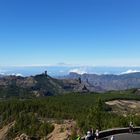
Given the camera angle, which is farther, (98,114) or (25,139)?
(25,139)

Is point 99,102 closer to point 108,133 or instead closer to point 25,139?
point 108,133

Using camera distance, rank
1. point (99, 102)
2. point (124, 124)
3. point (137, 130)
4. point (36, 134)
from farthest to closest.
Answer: point (36, 134) < point (99, 102) < point (124, 124) < point (137, 130)

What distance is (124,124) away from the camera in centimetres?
8131

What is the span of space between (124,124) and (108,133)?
24.0 m

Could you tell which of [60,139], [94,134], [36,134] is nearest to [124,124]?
[94,134]

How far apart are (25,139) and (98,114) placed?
342ft

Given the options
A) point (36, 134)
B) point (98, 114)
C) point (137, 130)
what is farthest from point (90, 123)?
point (36, 134)

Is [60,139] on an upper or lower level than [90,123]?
lower

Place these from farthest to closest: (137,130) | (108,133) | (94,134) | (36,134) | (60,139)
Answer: (36,134)
(60,139)
(137,130)
(108,133)
(94,134)

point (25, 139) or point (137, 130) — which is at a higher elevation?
point (137, 130)

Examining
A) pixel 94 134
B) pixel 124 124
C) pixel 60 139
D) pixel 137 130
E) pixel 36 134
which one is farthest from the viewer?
pixel 36 134

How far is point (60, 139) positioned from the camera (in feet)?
387

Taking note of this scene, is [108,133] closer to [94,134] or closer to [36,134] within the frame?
[94,134]

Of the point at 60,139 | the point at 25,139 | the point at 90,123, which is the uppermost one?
the point at 90,123
